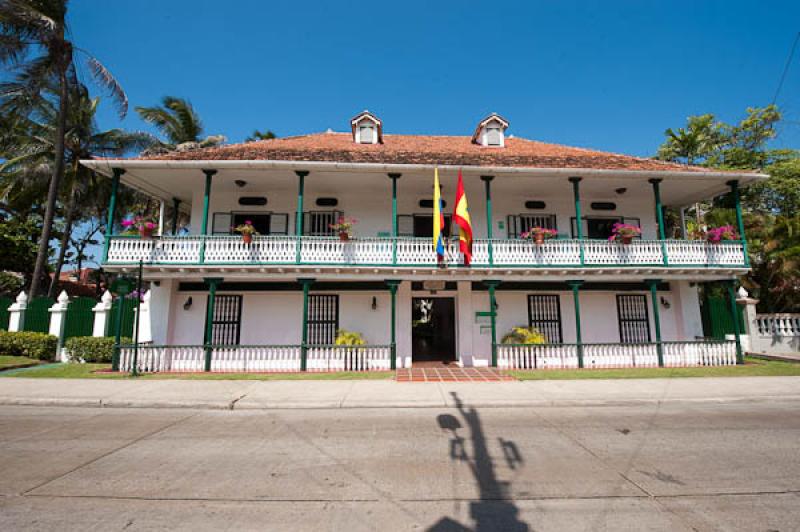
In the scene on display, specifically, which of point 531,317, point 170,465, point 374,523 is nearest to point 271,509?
point 374,523

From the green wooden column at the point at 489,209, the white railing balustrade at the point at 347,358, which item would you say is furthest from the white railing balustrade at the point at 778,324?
the white railing balustrade at the point at 347,358

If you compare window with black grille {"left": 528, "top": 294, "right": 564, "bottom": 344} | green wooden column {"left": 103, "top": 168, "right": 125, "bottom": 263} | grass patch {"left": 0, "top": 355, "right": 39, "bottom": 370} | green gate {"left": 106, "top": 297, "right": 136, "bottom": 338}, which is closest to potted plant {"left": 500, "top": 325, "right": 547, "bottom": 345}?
window with black grille {"left": 528, "top": 294, "right": 564, "bottom": 344}

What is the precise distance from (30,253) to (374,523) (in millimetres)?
31178

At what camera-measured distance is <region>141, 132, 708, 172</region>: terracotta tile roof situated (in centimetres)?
1340

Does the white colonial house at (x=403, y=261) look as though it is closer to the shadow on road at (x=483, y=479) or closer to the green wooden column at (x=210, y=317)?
the green wooden column at (x=210, y=317)

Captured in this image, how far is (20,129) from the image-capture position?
21.3 metres

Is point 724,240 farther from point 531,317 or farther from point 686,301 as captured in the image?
point 531,317

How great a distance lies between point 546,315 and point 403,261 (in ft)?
20.8

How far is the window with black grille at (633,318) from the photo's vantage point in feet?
47.8

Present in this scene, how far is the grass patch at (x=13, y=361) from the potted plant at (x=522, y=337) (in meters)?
16.3

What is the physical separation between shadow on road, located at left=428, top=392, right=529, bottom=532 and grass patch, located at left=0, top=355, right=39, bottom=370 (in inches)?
551

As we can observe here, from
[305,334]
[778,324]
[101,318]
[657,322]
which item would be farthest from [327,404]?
[778,324]

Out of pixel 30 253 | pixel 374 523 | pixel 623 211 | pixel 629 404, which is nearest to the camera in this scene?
pixel 374 523

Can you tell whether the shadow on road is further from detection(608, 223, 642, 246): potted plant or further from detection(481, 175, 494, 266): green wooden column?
detection(608, 223, 642, 246): potted plant
